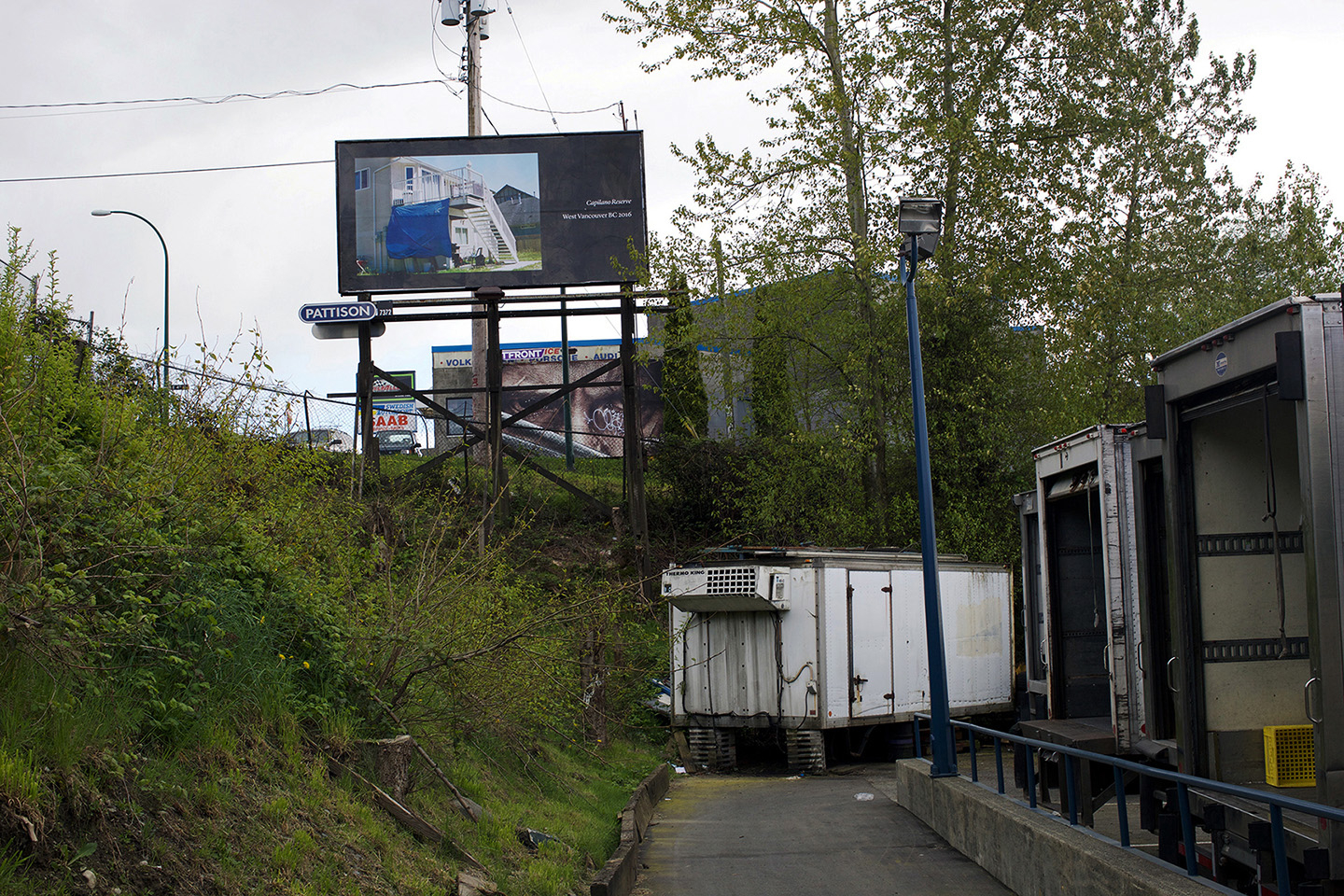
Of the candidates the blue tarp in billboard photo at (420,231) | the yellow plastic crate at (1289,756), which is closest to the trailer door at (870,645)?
the yellow plastic crate at (1289,756)

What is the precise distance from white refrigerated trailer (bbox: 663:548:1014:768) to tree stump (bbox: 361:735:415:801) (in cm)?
741

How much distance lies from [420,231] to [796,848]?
52.5 ft

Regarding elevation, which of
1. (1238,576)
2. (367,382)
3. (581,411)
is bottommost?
(1238,576)

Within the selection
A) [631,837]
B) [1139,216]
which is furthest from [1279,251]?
[631,837]

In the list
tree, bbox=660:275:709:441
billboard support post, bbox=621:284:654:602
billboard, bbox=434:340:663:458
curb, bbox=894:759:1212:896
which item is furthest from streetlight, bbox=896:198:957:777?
billboard, bbox=434:340:663:458

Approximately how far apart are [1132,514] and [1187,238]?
56.9 ft

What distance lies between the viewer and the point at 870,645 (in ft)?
52.6

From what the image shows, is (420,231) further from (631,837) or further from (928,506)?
(631,837)

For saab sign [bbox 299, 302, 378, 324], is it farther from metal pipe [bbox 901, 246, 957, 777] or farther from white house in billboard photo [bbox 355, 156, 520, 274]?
metal pipe [bbox 901, 246, 957, 777]

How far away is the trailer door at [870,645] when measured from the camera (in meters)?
15.8

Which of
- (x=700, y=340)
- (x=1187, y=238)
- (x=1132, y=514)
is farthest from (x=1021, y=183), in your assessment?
(x=1132, y=514)

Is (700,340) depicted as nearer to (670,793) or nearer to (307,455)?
(670,793)

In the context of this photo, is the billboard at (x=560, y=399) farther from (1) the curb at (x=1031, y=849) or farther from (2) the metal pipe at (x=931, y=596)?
(1) the curb at (x=1031, y=849)

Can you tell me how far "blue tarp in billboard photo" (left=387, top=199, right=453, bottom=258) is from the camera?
2236cm
